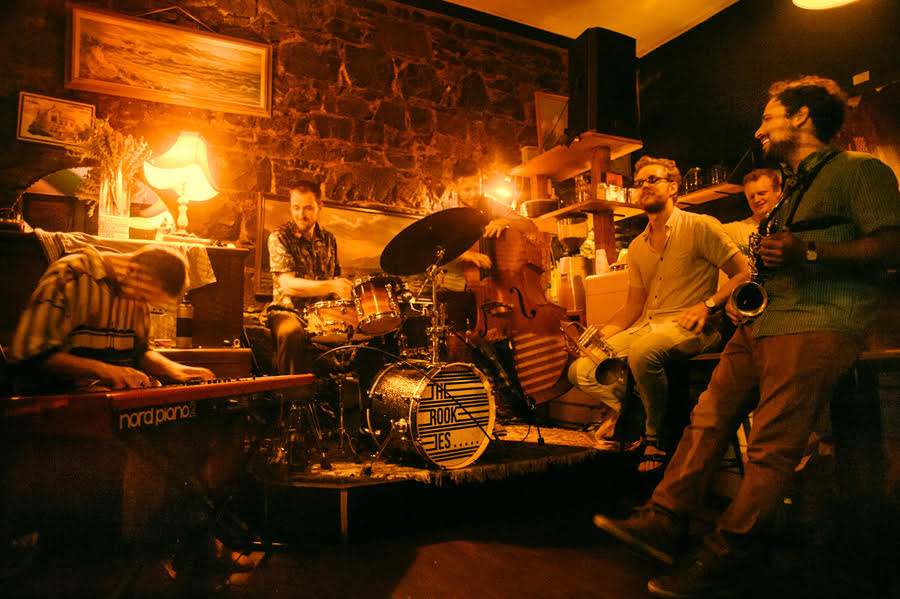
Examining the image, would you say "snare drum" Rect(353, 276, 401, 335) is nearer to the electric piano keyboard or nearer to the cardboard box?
the electric piano keyboard

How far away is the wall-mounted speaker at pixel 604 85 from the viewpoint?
15.9 ft

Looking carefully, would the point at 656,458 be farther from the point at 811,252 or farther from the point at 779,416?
the point at 811,252

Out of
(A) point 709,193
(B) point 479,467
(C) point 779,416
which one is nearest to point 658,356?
(C) point 779,416

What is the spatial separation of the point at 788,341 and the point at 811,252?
1.01ft

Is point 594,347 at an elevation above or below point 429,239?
below

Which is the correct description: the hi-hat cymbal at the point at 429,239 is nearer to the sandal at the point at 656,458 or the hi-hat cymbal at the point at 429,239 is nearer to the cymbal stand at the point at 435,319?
the cymbal stand at the point at 435,319

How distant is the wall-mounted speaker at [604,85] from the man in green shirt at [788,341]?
287 cm

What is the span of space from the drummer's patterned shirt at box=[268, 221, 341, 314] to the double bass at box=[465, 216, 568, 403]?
3.98ft

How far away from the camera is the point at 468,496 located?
104 inches

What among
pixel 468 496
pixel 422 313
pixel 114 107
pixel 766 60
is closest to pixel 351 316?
pixel 422 313

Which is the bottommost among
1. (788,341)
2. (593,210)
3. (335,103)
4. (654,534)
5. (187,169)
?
(654,534)

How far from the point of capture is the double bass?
3375mm

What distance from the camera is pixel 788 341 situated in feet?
5.98

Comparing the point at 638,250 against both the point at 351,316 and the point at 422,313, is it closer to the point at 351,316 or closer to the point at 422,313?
the point at 422,313
